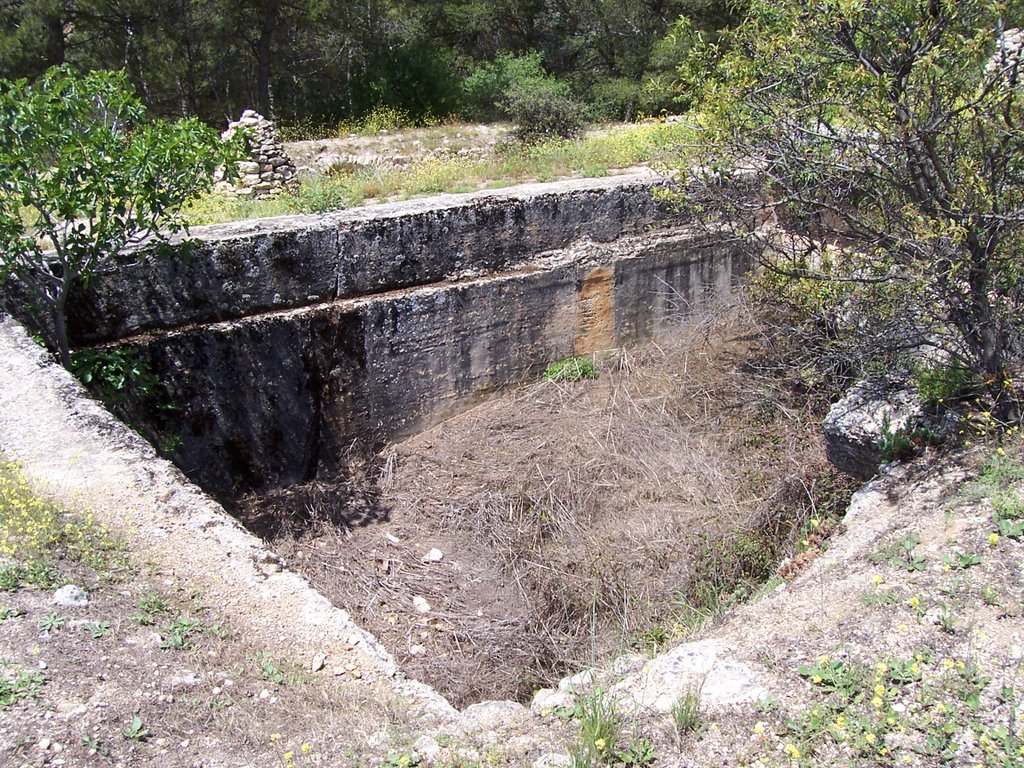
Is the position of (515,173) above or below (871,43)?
below

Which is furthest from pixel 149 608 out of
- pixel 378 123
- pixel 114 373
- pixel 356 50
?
pixel 356 50

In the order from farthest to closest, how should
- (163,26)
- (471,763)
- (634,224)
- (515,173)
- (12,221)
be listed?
(163,26), (515,173), (634,224), (12,221), (471,763)

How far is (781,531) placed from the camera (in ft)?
15.6

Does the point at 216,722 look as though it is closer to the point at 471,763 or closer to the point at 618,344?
the point at 471,763

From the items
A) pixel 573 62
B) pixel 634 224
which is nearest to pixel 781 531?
pixel 634 224

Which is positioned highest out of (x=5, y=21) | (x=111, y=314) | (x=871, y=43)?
(x=5, y=21)

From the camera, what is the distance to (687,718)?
2516mm

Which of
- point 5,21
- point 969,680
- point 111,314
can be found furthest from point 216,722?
point 5,21

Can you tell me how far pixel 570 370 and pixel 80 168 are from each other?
402 centimetres

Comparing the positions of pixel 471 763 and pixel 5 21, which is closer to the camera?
pixel 471 763

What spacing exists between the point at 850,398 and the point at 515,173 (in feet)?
14.3

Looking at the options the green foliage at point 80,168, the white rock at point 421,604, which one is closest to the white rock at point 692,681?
the white rock at point 421,604

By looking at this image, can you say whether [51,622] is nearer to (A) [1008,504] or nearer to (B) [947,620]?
(B) [947,620]

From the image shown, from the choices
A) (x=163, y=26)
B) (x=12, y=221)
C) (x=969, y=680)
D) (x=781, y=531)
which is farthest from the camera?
(x=163, y=26)
